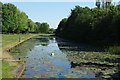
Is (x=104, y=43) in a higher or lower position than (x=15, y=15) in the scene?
lower

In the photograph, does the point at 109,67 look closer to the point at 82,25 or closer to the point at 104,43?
the point at 104,43

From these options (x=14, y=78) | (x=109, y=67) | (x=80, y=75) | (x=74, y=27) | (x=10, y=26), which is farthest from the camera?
(x=10, y=26)

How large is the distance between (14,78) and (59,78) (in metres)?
4.29

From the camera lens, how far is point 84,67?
3278 cm

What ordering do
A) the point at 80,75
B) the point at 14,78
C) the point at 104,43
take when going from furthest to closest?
the point at 104,43 → the point at 80,75 → the point at 14,78

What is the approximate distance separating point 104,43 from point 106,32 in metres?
3.14

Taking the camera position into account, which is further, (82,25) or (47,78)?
(82,25)

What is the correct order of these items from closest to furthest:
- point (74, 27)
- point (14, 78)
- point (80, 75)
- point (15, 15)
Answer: point (14, 78) < point (80, 75) < point (74, 27) < point (15, 15)

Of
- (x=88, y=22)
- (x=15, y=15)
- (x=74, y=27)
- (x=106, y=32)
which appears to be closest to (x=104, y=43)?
(x=106, y=32)

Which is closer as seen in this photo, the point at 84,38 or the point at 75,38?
the point at 84,38

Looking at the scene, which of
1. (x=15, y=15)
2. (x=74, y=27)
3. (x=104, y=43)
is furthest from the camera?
(x=15, y=15)

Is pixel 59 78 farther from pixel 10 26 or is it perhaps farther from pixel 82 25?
pixel 10 26

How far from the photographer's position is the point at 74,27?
9662 centimetres

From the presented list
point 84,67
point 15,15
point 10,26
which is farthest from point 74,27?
point 84,67
